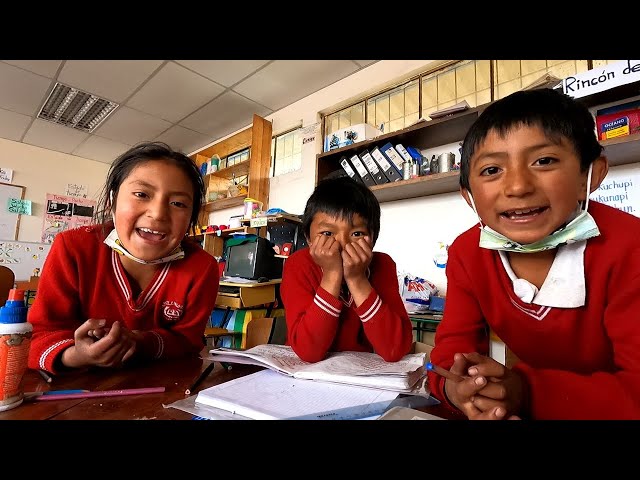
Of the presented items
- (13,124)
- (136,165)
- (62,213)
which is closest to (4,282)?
(136,165)

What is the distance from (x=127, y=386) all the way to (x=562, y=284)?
2.44 feet

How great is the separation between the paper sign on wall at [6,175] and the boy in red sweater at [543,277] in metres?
5.34

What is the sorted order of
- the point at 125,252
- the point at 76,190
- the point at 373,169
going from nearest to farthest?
1. the point at 125,252
2. the point at 373,169
3. the point at 76,190

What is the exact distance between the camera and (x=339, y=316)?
2.94ft

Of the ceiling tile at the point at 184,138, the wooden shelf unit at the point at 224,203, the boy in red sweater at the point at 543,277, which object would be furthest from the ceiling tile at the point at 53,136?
the boy in red sweater at the point at 543,277

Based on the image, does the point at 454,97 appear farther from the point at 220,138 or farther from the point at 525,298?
the point at 220,138

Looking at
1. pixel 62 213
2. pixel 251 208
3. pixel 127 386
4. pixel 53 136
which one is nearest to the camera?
pixel 127 386

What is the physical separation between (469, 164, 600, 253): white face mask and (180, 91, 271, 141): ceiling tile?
294 centimetres

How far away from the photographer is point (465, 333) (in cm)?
64

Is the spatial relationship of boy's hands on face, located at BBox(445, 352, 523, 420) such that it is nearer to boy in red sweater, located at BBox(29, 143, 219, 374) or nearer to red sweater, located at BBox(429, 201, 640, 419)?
red sweater, located at BBox(429, 201, 640, 419)

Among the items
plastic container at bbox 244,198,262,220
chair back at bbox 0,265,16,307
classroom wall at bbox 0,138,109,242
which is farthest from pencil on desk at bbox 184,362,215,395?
classroom wall at bbox 0,138,109,242

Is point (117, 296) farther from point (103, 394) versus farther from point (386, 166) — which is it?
point (386, 166)
